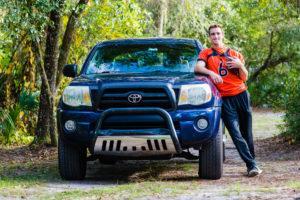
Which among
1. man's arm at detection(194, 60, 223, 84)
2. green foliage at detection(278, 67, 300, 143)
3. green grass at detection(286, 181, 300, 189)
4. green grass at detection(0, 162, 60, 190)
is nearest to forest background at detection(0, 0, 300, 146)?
green foliage at detection(278, 67, 300, 143)

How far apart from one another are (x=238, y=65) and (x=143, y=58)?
1.40m

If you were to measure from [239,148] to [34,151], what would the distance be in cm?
465

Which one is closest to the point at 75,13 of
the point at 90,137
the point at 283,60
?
the point at 90,137

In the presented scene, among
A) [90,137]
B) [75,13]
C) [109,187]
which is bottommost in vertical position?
[109,187]

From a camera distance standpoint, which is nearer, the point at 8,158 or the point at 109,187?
the point at 109,187

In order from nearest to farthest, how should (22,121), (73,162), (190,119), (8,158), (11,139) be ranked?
(190,119) → (73,162) → (8,158) → (11,139) → (22,121)

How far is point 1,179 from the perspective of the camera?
6.67 meters

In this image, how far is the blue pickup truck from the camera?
559 cm

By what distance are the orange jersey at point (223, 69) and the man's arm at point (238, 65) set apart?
0.08 metres

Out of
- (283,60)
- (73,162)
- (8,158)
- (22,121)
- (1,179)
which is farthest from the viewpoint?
(283,60)

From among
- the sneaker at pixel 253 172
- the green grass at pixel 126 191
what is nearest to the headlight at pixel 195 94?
the green grass at pixel 126 191

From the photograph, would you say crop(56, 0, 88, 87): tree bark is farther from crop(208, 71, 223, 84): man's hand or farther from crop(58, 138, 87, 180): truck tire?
crop(208, 71, 223, 84): man's hand

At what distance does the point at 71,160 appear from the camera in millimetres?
6156

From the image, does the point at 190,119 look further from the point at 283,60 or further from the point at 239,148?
the point at 283,60
